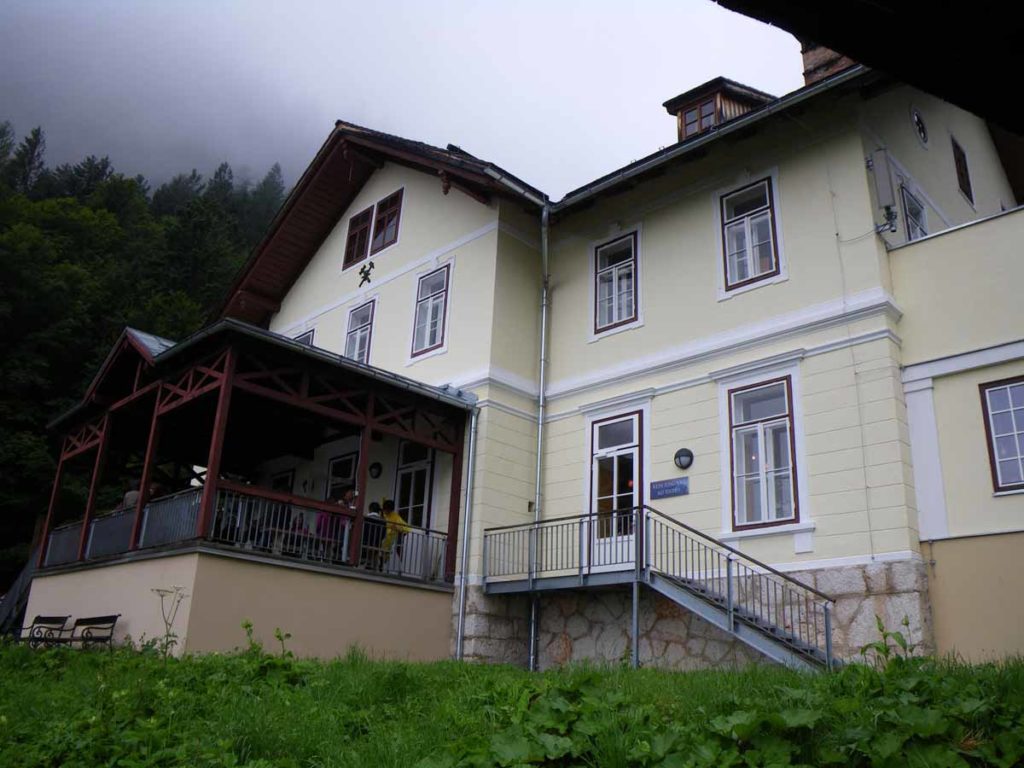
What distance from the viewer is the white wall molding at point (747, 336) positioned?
39.4 ft

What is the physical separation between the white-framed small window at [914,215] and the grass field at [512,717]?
859 cm

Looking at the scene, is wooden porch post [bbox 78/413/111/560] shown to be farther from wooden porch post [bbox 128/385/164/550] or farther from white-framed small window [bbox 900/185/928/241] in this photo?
white-framed small window [bbox 900/185/928/241]

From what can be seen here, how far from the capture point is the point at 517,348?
16125 mm

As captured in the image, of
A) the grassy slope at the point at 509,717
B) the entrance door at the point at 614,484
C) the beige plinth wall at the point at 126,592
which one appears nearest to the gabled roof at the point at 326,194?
the entrance door at the point at 614,484

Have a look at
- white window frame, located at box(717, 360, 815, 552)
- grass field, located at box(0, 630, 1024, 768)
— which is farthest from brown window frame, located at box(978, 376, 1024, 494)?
grass field, located at box(0, 630, 1024, 768)

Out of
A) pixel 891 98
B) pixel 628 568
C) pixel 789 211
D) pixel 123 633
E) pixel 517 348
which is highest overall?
pixel 891 98

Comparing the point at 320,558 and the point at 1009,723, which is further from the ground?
the point at 320,558

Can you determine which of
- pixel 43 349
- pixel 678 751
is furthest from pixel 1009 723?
pixel 43 349

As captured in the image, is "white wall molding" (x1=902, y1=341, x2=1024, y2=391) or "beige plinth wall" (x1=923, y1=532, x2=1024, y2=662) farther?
"white wall molding" (x1=902, y1=341, x2=1024, y2=391)

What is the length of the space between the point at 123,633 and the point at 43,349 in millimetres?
29102

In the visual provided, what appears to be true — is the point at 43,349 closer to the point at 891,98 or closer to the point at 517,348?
the point at 517,348

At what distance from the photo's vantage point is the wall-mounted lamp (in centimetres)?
1328

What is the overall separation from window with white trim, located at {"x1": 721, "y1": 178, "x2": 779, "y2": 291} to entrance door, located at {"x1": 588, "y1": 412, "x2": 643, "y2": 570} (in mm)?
2670

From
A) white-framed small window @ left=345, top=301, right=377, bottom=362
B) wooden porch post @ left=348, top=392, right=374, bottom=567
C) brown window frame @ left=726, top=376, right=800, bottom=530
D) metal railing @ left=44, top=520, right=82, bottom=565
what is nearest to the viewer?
brown window frame @ left=726, top=376, right=800, bottom=530
